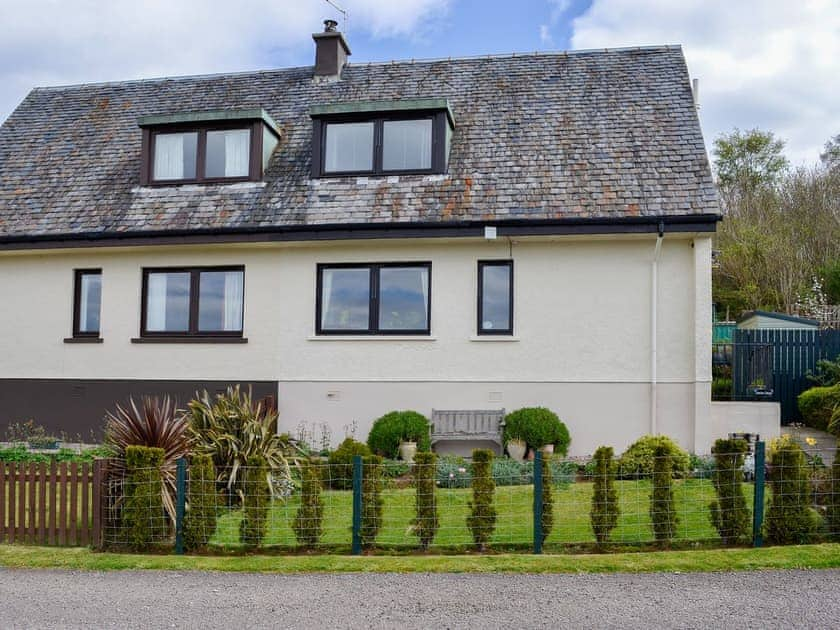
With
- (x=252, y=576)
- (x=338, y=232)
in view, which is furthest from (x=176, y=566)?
(x=338, y=232)

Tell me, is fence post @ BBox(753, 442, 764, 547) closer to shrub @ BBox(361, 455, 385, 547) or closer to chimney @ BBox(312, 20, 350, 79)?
shrub @ BBox(361, 455, 385, 547)

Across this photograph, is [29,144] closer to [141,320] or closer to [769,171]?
[141,320]

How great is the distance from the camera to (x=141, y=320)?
15328 mm

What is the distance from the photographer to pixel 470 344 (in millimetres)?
14164

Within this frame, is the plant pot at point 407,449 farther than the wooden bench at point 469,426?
No

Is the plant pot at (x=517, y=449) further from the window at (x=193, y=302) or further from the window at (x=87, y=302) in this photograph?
the window at (x=87, y=302)

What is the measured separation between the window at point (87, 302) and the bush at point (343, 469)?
6907 millimetres

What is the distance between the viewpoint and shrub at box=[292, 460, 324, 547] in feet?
27.0

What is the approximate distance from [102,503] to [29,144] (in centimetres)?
1255

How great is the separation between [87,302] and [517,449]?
881 cm

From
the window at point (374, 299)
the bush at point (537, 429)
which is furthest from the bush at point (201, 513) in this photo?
the window at point (374, 299)

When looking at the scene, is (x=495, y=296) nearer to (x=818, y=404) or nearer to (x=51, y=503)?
(x=818, y=404)

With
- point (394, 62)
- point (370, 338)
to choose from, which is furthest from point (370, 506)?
point (394, 62)

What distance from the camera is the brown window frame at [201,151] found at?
15633 millimetres
